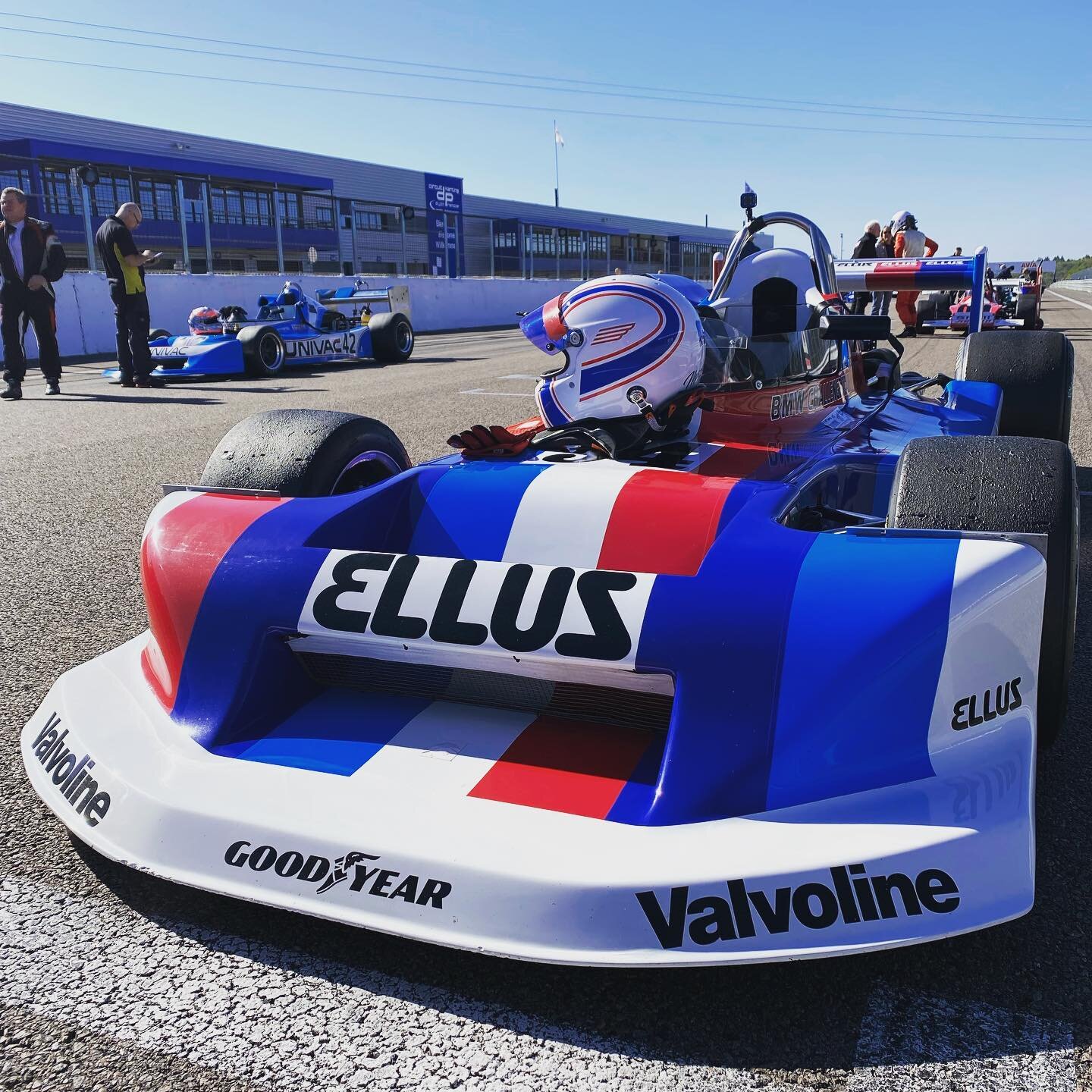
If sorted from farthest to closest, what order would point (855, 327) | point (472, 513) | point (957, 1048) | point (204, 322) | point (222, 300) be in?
point (222, 300) < point (204, 322) < point (855, 327) < point (472, 513) < point (957, 1048)

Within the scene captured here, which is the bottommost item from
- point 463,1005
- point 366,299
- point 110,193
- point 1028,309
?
point 463,1005

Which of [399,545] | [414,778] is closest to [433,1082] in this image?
[414,778]

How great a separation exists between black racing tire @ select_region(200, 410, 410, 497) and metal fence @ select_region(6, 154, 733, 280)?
70.8 ft

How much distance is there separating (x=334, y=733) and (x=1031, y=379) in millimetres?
4216

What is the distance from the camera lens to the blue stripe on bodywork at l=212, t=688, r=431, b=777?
1.98 m

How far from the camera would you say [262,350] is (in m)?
12.2

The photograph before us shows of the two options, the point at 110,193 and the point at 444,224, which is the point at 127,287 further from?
the point at 444,224

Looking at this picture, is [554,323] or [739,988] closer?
[739,988]

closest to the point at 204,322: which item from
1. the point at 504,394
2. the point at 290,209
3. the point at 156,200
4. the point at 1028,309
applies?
the point at 504,394

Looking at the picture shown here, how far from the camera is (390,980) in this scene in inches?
66.3

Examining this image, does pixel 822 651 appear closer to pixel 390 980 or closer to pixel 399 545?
pixel 390 980

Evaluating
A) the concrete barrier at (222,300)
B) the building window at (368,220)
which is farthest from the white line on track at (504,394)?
the building window at (368,220)

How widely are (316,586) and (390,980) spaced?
820 millimetres

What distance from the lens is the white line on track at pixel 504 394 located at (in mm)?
10055
